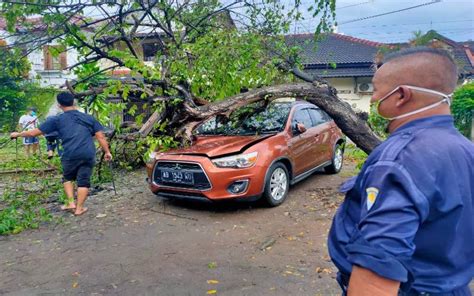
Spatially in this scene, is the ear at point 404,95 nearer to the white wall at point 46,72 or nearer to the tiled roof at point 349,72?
the white wall at point 46,72

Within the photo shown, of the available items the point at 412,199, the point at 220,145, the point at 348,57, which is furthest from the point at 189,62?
the point at 348,57

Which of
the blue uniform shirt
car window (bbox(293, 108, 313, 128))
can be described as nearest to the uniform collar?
the blue uniform shirt

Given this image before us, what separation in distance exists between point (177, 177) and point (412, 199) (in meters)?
4.74

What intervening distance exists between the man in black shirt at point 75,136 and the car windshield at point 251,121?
2047 millimetres

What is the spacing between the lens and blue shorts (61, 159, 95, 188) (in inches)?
219

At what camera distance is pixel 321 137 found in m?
7.25

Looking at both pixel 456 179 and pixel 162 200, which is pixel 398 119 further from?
pixel 162 200

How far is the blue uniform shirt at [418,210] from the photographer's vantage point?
112cm

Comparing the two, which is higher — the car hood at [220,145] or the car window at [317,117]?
the car window at [317,117]

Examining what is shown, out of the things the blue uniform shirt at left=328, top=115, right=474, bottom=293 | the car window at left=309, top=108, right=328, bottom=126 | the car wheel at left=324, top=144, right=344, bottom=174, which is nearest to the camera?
the blue uniform shirt at left=328, top=115, right=474, bottom=293

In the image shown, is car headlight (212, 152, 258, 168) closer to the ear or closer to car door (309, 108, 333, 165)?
car door (309, 108, 333, 165)

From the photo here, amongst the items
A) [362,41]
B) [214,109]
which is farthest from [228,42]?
[362,41]

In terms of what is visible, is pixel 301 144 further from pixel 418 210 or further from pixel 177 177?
pixel 418 210

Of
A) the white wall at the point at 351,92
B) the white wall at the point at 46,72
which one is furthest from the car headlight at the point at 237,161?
the white wall at the point at 351,92
